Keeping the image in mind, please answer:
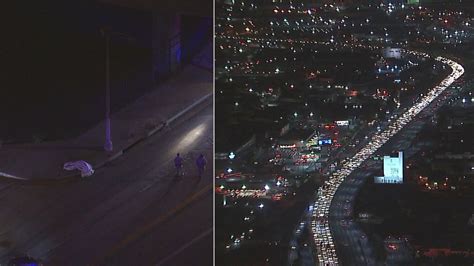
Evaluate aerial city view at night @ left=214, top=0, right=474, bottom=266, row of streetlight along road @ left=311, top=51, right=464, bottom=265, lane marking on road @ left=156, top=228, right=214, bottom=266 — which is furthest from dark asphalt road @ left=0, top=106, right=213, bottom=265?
row of streetlight along road @ left=311, top=51, right=464, bottom=265

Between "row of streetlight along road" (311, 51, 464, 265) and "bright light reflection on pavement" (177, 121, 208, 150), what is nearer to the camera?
"bright light reflection on pavement" (177, 121, 208, 150)

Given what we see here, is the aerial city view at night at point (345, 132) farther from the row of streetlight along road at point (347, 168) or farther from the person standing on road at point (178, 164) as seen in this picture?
the person standing on road at point (178, 164)

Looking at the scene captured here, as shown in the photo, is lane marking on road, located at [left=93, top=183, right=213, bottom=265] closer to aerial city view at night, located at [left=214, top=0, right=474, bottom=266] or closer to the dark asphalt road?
the dark asphalt road

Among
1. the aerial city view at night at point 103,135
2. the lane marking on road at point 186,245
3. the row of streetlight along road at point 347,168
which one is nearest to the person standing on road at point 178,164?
the aerial city view at night at point 103,135

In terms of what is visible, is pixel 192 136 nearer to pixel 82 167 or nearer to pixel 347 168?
pixel 82 167

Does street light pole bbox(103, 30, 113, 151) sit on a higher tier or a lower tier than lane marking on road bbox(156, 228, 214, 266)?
higher

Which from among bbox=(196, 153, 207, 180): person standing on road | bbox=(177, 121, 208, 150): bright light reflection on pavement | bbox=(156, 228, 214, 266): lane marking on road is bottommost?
bbox=(156, 228, 214, 266): lane marking on road

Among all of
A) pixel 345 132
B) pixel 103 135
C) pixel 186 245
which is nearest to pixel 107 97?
pixel 103 135
